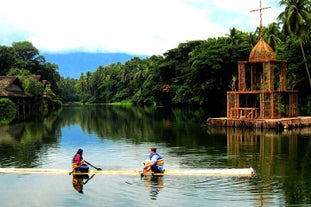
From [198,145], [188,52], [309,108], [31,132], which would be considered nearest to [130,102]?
[188,52]

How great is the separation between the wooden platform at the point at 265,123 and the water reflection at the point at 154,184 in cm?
2507

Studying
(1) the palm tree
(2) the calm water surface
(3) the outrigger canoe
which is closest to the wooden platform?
(2) the calm water surface

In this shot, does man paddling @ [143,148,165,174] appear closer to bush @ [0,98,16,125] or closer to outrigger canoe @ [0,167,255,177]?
outrigger canoe @ [0,167,255,177]

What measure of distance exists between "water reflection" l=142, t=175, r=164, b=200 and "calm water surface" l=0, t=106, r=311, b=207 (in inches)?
1.5

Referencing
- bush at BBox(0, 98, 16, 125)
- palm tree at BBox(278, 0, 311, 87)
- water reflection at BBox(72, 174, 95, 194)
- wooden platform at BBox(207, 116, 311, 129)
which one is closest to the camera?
water reflection at BBox(72, 174, 95, 194)

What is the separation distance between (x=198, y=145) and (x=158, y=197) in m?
16.6

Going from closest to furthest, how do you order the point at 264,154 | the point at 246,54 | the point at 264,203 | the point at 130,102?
1. the point at 264,203
2. the point at 264,154
3. the point at 246,54
4. the point at 130,102

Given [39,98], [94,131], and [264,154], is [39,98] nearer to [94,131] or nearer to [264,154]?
[94,131]

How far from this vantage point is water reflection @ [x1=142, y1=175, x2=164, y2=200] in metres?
20.2

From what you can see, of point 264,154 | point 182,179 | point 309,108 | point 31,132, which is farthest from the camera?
point 309,108

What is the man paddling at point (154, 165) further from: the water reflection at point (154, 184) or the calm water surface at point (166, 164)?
the calm water surface at point (166, 164)

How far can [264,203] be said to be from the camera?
1833 centimetres

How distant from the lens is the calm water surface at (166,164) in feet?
63.9

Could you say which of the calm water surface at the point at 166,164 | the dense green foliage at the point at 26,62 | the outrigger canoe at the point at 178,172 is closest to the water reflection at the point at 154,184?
the calm water surface at the point at 166,164
